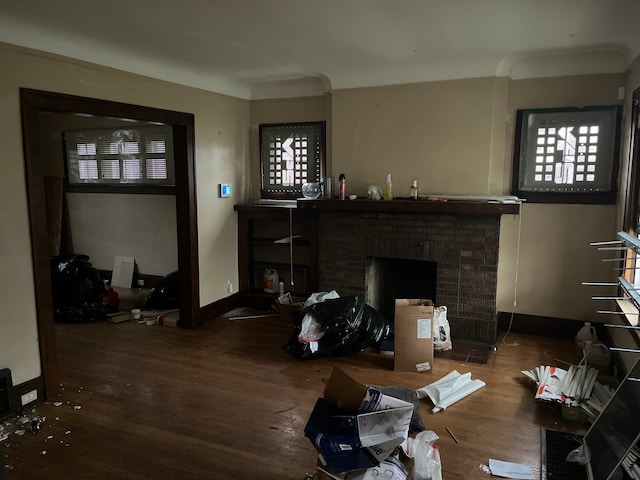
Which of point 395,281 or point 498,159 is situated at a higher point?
point 498,159

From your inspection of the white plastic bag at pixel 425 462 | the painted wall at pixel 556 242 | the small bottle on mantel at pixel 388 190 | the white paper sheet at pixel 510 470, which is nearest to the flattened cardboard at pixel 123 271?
the small bottle on mantel at pixel 388 190

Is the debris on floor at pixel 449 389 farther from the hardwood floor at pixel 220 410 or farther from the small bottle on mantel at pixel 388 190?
the small bottle on mantel at pixel 388 190

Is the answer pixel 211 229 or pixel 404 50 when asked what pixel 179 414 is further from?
pixel 404 50

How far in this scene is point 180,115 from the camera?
430cm

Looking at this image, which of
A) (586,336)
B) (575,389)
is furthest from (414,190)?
(575,389)

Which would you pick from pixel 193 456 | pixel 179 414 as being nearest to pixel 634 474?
pixel 193 456

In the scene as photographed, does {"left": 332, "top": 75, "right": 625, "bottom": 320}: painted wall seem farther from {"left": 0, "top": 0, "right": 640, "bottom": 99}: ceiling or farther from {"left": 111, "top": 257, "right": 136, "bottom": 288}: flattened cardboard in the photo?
{"left": 111, "top": 257, "right": 136, "bottom": 288}: flattened cardboard

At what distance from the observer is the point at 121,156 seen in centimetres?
589

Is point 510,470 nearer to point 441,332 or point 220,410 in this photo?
point 441,332

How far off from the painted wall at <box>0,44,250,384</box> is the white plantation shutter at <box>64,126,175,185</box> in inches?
41.6

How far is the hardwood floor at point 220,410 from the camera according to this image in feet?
8.30

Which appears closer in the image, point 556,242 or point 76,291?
point 556,242

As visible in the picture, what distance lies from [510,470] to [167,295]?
3.91 meters

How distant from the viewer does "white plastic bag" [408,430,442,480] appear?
219 centimetres
